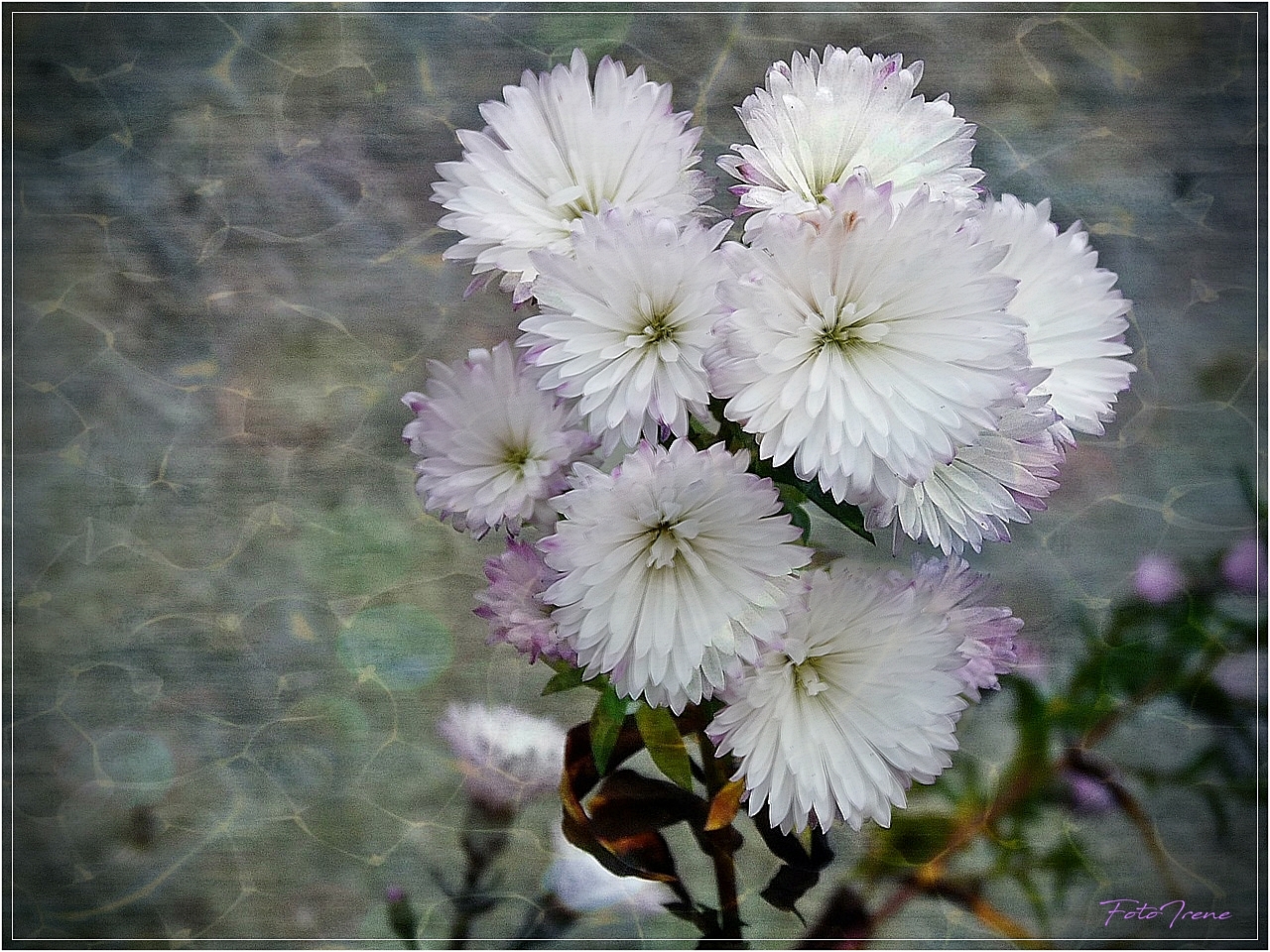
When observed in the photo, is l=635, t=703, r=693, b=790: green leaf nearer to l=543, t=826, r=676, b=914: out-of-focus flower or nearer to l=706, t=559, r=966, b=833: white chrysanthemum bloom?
l=706, t=559, r=966, b=833: white chrysanthemum bloom

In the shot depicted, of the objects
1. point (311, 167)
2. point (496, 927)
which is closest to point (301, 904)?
point (496, 927)

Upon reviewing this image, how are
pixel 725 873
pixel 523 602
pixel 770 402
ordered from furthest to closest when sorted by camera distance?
pixel 725 873, pixel 523 602, pixel 770 402

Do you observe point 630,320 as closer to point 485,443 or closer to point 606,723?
point 485,443

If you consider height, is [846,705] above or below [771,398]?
below

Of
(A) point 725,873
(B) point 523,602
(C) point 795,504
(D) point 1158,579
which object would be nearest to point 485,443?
(B) point 523,602

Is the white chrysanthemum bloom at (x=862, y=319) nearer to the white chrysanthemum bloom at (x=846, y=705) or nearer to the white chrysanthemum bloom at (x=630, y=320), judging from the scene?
the white chrysanthemum bloom at (x=630, y=320)

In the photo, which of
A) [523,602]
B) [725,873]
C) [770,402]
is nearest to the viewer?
[770,402]

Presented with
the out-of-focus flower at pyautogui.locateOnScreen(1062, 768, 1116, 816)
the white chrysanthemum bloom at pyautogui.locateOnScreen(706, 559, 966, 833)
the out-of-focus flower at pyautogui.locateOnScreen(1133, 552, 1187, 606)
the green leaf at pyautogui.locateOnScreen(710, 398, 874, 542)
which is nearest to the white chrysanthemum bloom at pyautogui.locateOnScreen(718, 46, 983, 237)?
the green leaf at pyautogui.locateOnScreen(710, 398, 874, 542)

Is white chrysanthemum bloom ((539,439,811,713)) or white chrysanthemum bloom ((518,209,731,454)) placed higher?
white chrysanthemum bloom ((518,209,731,454))
